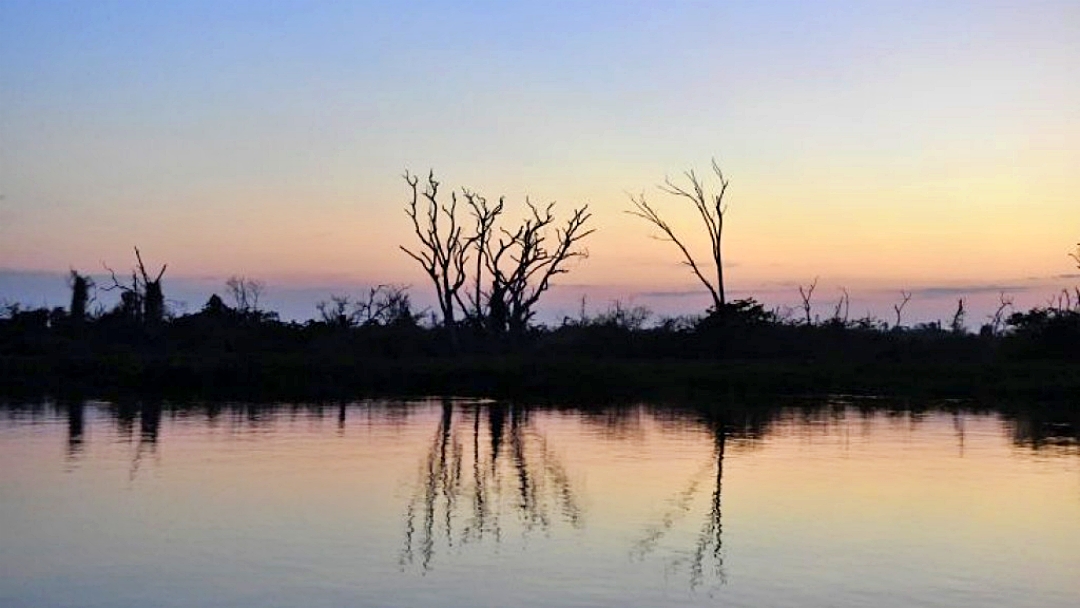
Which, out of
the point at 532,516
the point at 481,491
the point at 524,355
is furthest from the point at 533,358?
the point at 532,516

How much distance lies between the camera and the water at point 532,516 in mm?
11656

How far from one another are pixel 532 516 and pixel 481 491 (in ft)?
7.30

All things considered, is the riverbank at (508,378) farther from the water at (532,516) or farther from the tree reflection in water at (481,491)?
the tree reflection in water at (481,491)

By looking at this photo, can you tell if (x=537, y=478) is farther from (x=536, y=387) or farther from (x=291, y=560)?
(x=536, y=387)

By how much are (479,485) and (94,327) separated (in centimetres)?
4006

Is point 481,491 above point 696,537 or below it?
above

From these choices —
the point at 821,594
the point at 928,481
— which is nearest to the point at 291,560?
the point at 821,594

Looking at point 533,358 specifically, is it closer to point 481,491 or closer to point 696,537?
point 481,491

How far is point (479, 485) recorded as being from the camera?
60.5 feet

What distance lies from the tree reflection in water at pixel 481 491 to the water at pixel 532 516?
0.06 metres

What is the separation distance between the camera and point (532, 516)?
619 inches

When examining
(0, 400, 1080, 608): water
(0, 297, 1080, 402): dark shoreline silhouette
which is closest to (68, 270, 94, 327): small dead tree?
(0, 297, 1080, 402): dark shoreline silhouette

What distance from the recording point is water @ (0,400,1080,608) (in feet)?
38.2

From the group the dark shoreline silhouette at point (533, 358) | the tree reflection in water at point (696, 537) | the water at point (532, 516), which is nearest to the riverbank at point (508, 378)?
the dark shoreline silhouette at point (533, 358)
